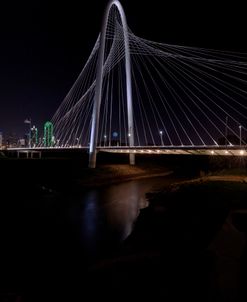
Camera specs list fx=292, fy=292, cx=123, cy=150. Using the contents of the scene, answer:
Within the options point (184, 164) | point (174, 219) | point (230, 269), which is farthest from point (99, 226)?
point (184, 164)

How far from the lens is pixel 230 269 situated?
4.66 metres

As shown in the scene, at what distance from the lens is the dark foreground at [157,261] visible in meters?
4.43

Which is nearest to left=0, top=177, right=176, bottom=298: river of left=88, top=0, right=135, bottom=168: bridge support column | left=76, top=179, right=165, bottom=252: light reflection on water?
left=76, top=179, right=165, bottom=252: light reflection on water

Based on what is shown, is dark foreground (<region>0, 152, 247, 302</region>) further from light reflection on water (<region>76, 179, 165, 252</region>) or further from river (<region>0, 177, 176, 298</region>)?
light reflection on water (<region>76, 179, 165, 252</region>)

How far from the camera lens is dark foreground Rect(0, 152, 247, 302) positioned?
443 centimetres

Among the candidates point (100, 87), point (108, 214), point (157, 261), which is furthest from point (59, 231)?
point (100, 87)

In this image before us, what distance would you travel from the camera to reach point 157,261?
5.34m

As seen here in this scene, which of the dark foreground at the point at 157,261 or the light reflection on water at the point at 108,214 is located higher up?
the dark foreground at the point at 157,261

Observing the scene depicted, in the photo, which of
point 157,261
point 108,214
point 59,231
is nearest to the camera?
point 157,261

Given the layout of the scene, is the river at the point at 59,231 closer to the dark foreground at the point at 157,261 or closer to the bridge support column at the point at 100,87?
the dark foreground at the point at 157,261

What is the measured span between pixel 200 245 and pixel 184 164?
43.4 meters

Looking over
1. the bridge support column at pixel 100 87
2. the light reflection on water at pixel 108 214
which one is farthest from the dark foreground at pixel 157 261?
the bridge support column at pixel 100 87

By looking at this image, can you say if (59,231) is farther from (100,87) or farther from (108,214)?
(100,87)

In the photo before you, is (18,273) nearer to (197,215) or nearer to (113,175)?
(197,215)
